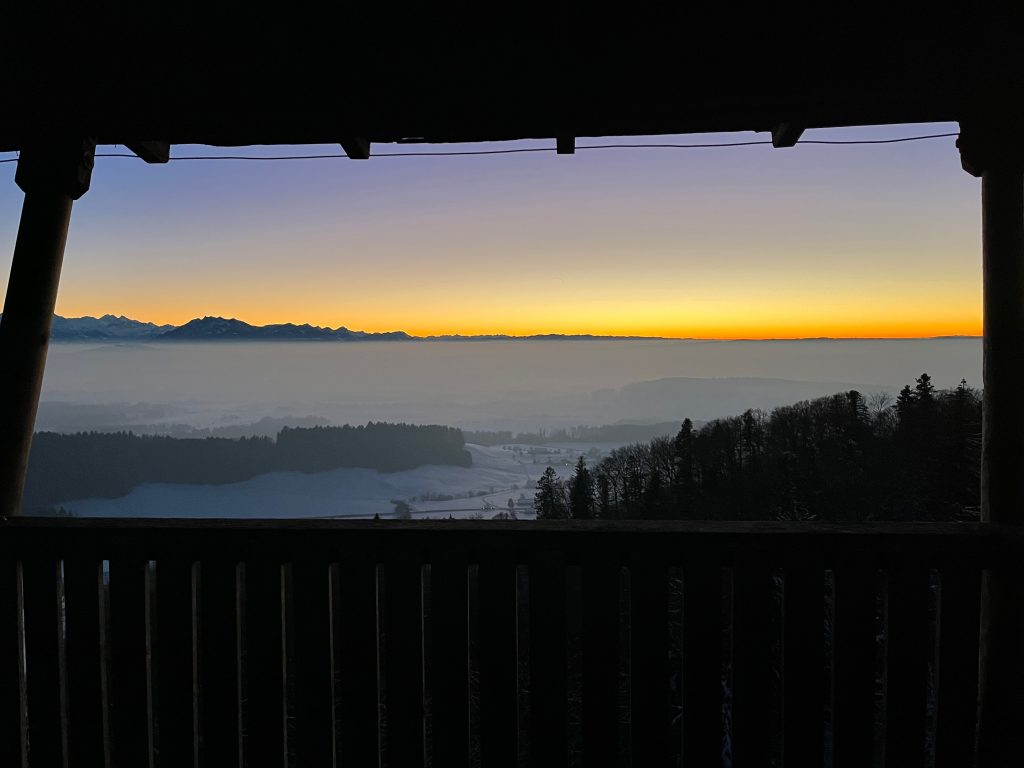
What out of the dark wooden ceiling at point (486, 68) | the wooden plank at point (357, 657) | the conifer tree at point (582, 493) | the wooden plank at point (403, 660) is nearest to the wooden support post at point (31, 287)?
the dark wooden ceiling at point (486, 68)

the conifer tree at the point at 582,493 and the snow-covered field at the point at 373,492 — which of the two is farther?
the snow-covered field at the point at 373,492

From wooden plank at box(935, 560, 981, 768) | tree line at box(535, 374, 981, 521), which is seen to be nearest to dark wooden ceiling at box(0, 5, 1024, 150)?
wooden plank at box(935, 560, 981, 768)

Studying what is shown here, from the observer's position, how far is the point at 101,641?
2299 mm

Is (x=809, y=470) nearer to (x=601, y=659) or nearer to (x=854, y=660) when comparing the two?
(x=854, y=660)

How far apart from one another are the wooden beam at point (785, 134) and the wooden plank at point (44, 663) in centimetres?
354

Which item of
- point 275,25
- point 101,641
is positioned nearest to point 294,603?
point 101,641

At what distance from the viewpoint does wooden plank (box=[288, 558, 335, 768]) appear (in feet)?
7.29

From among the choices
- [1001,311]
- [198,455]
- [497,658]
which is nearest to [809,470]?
[1001,311]

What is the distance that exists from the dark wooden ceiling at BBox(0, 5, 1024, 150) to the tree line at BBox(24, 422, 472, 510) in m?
46.6

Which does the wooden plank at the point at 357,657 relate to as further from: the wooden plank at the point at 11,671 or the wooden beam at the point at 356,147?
the wooden beam at the point at 356,147

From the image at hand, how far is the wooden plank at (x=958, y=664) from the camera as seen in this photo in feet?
6.93

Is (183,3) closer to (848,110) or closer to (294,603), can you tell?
(294,603)

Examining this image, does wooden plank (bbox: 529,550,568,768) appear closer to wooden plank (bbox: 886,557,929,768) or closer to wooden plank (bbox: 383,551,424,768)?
wooden plank (bbox: 383,551,424,768)

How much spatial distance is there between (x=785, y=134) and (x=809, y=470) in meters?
19.1
